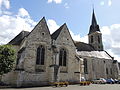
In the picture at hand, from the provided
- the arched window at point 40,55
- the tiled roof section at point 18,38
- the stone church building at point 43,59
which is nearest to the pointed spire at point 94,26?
the stone church building at point 43,59

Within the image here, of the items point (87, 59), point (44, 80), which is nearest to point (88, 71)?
point (87, 59)

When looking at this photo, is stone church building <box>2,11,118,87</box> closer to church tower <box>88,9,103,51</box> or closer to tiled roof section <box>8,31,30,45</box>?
tiled roof section <box>8,31,30,45</box>

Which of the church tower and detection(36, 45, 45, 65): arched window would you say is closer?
detection(36, 45, 45, 65): arched window

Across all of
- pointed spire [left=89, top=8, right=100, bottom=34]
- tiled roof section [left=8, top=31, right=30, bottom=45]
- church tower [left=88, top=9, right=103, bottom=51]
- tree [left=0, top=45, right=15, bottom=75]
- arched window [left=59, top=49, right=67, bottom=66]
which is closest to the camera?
tree [left=0, top=45, right=15, bottom=75]

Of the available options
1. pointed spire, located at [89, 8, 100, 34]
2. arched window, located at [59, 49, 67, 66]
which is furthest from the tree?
pointed spire, located at [89, 8, 100, 34]

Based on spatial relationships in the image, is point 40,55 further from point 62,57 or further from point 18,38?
point 18,38

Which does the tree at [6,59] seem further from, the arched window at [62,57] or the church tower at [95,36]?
the church tower at [95,36]

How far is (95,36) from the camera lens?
41.0 m

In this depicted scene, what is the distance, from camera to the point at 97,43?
4031 cm

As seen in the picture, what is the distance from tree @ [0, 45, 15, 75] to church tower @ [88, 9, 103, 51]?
27.7m

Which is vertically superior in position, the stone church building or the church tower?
the church tower

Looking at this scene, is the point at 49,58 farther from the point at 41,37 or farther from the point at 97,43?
the point at 97,43

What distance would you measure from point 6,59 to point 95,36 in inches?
1188

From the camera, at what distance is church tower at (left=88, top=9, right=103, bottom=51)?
40.2 meters
